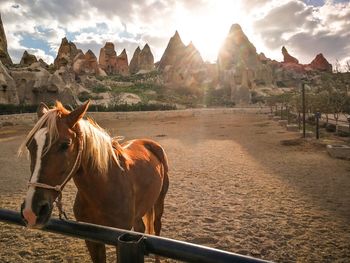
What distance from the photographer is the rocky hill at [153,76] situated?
40.2 m

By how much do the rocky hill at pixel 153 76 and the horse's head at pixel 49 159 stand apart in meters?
37.9

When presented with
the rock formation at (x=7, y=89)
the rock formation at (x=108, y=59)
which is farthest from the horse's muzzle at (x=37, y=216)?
the rock formation at (x=108, y=59)

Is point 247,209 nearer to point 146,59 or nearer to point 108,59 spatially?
point 108,59

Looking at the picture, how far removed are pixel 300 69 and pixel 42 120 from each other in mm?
126652

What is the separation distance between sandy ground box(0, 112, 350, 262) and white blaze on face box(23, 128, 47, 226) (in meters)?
2.89

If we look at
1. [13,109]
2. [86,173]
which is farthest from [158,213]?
[13,109]

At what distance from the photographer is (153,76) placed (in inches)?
3954

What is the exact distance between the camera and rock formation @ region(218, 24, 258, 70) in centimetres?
9468

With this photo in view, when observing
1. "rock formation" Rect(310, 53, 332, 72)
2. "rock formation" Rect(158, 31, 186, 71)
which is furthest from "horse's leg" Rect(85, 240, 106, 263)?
"rock formation" Rect(310, 53, 332, 72)

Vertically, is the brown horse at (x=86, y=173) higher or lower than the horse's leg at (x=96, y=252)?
higher

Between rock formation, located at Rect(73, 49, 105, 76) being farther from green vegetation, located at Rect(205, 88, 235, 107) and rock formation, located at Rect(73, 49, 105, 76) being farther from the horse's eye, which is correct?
the horse's eye

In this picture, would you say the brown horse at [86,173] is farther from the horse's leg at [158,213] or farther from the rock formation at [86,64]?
the rock formation at [86,64]

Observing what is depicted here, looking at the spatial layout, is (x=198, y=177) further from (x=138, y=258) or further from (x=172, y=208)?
(x=138, y=258)

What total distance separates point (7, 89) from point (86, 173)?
128ft
